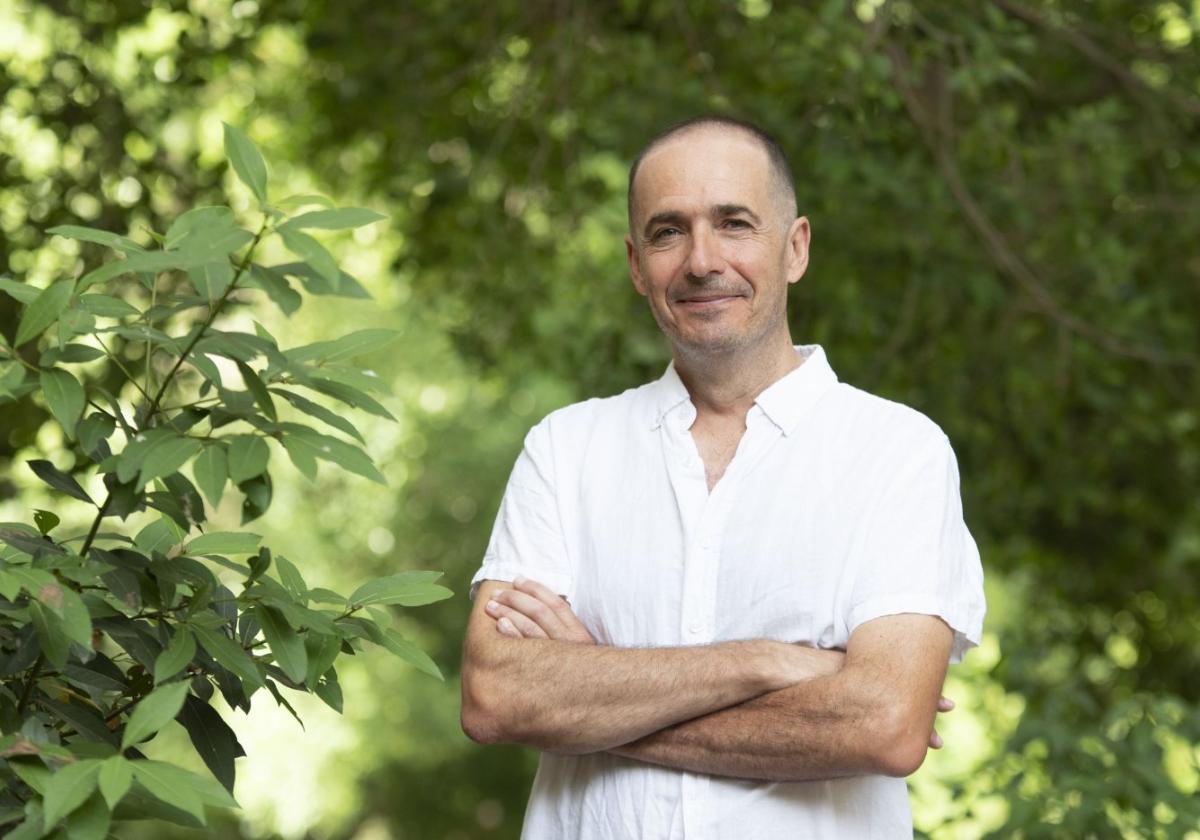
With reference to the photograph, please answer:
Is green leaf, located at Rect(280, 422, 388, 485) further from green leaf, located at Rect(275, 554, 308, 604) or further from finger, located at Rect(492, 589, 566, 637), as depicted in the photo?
finger, located at Rect(492, 589, 566, 637)

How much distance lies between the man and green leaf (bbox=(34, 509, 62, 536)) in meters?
0.80

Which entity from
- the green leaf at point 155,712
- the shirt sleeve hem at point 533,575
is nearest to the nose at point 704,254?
the shirt sleeve hem at point 533,575

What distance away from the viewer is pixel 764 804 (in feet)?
7.97

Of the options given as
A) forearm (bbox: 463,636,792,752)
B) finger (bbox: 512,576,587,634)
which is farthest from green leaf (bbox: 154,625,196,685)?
finger (bbox: 512,576,587,634)

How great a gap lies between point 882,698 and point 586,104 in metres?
4.22

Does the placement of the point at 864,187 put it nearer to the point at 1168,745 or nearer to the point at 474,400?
the point at 1168,745

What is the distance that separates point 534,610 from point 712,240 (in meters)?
0.69

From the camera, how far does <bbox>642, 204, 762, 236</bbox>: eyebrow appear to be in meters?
2.66

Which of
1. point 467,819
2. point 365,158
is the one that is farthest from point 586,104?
point 467,819

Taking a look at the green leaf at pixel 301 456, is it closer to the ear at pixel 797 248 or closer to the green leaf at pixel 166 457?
the green leaf at pixel 166 457

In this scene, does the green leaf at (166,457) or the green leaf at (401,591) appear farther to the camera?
the green leaf at (401,591)

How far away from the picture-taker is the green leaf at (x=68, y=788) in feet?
4.91

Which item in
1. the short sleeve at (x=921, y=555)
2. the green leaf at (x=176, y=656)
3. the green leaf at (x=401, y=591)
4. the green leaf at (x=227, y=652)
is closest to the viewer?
the green leaf at (x=176, y=656)

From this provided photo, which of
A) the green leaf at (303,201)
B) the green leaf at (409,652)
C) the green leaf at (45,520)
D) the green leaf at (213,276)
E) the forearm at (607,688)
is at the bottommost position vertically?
the forearm at (607,688)
